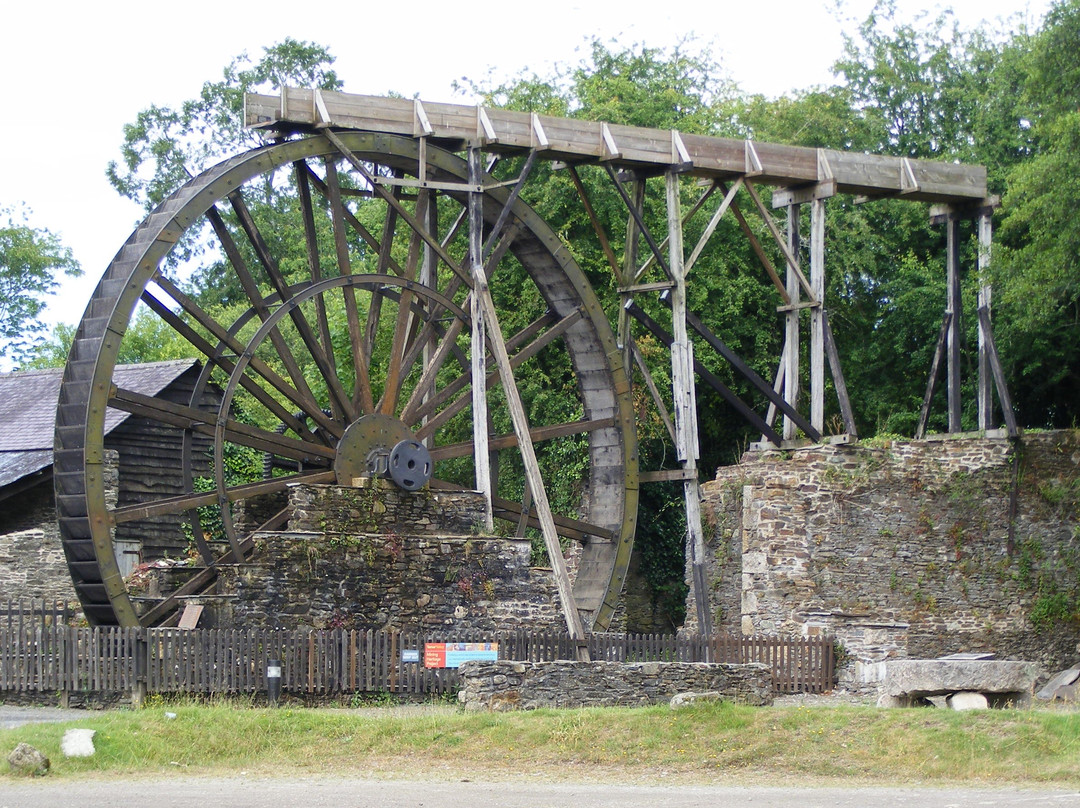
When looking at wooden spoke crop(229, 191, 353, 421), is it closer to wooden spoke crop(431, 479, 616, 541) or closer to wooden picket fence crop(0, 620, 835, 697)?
wooden spoke crop(431, 479, 616, 541)

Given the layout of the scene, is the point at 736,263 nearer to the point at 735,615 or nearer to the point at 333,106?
the point at 735,615

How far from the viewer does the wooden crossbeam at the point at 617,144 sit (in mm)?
18172

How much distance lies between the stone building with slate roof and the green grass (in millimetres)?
10886

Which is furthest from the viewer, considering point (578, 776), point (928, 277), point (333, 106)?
point (928, 277)

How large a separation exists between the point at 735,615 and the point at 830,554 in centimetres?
217

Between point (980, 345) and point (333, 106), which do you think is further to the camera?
point (980, 345)

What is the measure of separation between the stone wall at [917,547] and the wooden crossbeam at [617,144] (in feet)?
12.1

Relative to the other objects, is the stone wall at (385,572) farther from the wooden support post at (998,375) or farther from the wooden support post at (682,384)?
the wooden support post at (998,375)

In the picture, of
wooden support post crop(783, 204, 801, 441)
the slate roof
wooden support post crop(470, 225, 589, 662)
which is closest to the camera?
wooden support post crop(470, 225, 589, 662)

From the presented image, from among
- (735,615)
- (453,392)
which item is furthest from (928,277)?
(453,392)

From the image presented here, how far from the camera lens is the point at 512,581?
57.6ft

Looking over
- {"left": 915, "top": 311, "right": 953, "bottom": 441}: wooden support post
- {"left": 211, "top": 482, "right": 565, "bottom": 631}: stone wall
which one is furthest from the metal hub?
{"left": 915, "top": 311, "right": 953, "bottom": 441}: wooden support post

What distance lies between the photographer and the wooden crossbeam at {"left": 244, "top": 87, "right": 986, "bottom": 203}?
18.2 m

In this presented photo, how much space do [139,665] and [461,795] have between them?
585 cm
